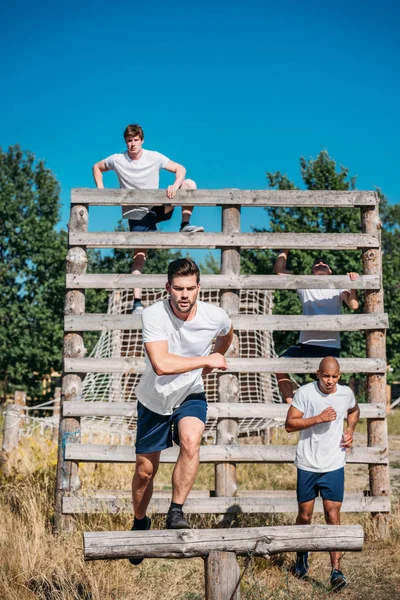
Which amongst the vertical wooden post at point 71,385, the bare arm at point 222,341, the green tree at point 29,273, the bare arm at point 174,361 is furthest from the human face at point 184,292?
the green tree at point 29,273

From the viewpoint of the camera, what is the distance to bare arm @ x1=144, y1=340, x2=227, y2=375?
4.20 meters

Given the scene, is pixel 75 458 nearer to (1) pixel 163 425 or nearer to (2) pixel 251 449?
(2) pixel 251 449

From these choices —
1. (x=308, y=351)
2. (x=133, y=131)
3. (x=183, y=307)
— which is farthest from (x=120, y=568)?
(x=133, y=131)

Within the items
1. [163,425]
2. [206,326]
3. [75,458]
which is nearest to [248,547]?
[163,425]

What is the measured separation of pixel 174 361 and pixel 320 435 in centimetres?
193

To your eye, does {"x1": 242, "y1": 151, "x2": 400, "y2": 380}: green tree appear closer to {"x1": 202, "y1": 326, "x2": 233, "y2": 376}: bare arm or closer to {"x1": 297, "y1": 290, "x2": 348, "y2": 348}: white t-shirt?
{"x1": 297, "y1": 290, "x2": 348, "y2": 348}: white t-shirt

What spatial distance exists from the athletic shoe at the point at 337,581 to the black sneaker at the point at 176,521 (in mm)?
1809

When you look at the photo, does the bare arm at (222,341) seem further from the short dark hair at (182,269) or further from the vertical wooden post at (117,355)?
the vertical wooden post at (117,355)

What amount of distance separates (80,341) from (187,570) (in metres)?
2.58

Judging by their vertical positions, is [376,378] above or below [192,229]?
below

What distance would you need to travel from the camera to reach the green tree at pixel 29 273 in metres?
24.0

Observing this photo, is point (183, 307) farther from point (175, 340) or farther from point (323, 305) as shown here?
point (323, 305)

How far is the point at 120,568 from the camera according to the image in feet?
18.5

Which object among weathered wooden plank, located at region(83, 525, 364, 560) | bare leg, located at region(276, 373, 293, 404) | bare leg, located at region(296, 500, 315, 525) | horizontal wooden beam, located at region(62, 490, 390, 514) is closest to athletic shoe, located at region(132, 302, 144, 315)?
bare leg, located at region(276, 373, 293, 404)
